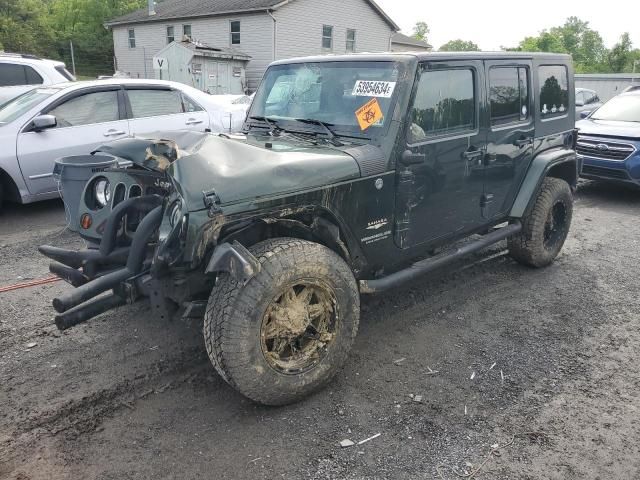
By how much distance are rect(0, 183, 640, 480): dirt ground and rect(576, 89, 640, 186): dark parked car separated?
4.26 meters

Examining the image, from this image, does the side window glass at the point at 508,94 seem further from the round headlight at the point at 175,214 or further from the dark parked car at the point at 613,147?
the dark parked car at the point at 613,147

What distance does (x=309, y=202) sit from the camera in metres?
3.09

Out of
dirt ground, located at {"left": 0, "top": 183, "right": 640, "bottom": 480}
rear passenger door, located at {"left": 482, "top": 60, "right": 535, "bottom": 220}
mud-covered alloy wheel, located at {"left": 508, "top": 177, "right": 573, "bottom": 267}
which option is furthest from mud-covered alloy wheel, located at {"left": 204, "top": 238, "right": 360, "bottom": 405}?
mud-covered alloy wheel, located at {"left": 508, "top": 177, "right": 573, "bottom": 267}

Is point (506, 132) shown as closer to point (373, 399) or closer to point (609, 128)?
point (373, 399)

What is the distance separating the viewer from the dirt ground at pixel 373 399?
2.67 metres

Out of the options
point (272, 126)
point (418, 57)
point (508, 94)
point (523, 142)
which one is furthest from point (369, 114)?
point (523, 142)

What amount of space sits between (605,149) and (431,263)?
6035 millimetres

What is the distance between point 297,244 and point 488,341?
1797 mm

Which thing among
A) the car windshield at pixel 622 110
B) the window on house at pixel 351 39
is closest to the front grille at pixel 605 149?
the car windshield at pixel 622 110

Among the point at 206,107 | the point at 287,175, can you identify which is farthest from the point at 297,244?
the point at 206,107

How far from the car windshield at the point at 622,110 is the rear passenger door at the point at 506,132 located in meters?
5.82

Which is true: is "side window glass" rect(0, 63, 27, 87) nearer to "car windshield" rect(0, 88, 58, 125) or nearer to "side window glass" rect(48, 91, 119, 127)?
"car windshield" rect(0, 88, 58, 125)

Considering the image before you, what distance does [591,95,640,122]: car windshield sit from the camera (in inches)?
364

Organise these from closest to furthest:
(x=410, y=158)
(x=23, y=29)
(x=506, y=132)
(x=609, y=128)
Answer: (x=410, y=158)
(x=506, y=132)
(x=609, y=128)
(x=23, y=29)
